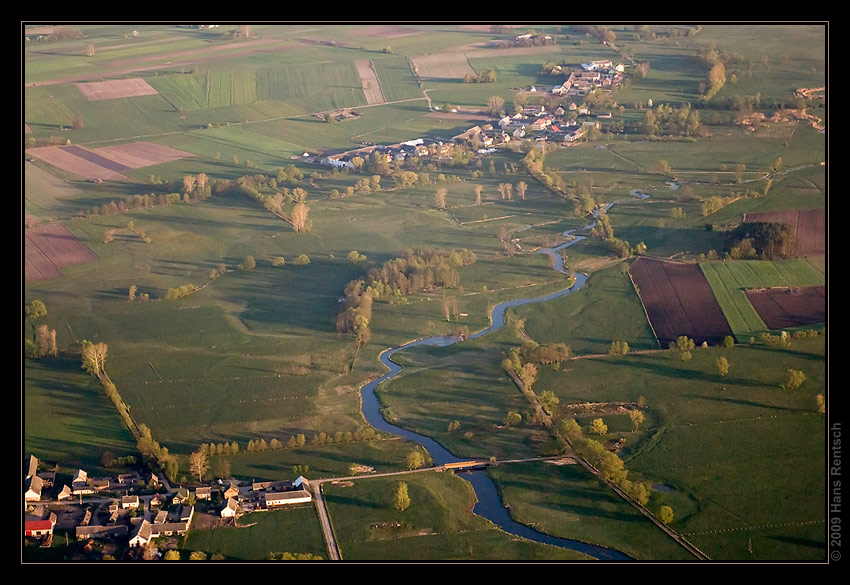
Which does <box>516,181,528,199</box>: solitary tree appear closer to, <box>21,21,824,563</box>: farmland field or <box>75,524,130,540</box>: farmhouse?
<box>21,21,824,563</box>: farmland field

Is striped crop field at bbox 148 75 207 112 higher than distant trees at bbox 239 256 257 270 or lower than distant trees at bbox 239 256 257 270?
higher

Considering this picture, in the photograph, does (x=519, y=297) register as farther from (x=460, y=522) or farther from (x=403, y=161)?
(x=403, y=161)

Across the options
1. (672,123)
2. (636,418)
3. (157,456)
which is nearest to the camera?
(157,456)

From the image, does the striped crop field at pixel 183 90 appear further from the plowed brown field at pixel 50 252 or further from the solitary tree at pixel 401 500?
the solitary tree at pixel 401 500

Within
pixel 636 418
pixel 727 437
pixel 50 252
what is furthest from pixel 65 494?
pixel 50 252

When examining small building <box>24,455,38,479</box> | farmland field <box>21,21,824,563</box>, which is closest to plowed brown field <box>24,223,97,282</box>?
farmland field <box>21,21,824,563</box>

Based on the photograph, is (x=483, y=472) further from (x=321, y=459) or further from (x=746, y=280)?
(x=746, y=280)

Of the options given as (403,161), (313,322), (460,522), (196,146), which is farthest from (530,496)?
(196,146)
